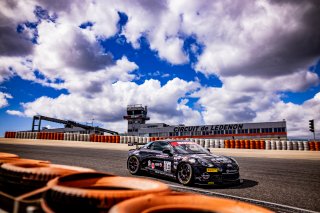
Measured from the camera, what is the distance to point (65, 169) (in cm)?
275

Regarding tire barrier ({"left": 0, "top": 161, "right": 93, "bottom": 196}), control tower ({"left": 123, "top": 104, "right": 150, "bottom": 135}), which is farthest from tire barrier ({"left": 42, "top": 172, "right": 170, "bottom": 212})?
control tower ({"left": 123, "top": 104, "right": 150, "bottom": 135})

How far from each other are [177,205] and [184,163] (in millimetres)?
4943

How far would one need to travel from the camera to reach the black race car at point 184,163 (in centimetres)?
619

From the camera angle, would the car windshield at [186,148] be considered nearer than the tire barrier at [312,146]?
Yes

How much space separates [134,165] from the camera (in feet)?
27.5

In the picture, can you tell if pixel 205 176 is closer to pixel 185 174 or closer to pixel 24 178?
pixel 185 174

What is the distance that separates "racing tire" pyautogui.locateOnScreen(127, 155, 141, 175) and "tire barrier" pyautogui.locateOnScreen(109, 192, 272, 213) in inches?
252

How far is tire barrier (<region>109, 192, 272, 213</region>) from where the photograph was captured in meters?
1.69

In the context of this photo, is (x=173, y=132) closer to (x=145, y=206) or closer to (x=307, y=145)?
(x=307, y=145)

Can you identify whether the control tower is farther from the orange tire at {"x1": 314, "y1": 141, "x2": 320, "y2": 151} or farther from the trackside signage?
the orange tire at {"x1": 314, "y1": 141, "x2": 320, "y2": 151}

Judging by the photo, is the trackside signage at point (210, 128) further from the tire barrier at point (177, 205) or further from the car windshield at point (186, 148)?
the tire barrier at point (177, 205)

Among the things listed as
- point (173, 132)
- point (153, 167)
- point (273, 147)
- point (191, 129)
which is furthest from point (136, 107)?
point (153, 167)

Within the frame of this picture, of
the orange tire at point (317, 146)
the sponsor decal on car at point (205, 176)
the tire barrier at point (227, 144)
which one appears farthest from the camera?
the tire barrier at point (227, 144)

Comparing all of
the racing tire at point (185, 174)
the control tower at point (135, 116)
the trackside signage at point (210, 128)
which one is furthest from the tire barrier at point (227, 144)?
the control tower at point (135, 116)
